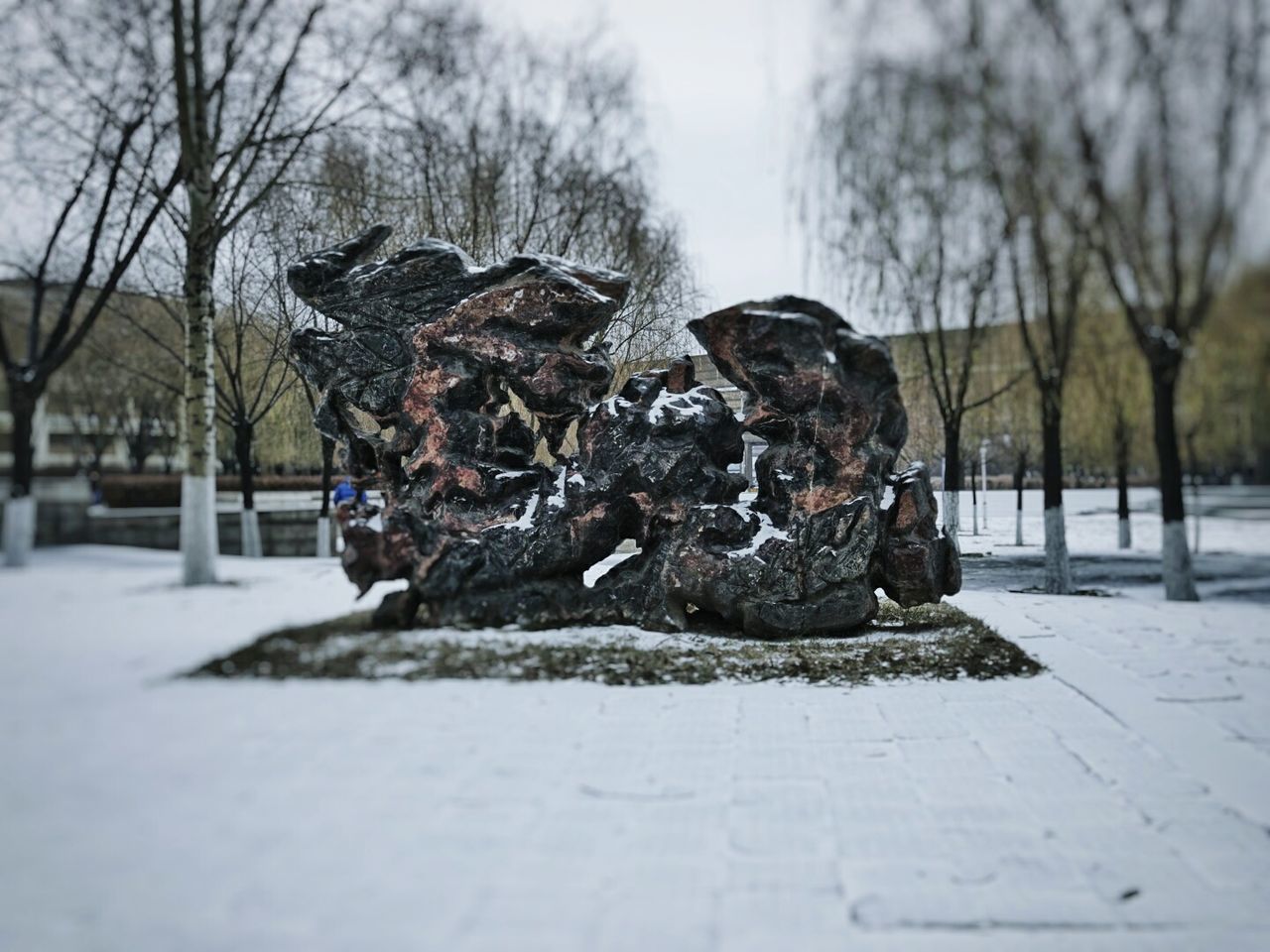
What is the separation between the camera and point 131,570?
1.84m

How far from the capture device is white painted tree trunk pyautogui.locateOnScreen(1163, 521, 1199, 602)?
1920mm

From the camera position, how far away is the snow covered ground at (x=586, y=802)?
1420 mm

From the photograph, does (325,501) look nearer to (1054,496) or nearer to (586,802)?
(586,802)

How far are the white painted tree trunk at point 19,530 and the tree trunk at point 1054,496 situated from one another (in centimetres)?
212

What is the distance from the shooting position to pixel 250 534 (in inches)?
88.6

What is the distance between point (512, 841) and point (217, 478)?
1.07 m

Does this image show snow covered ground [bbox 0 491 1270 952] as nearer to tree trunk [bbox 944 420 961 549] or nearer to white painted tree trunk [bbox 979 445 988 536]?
white painted tree trunk [bbox 979 445 988 536]

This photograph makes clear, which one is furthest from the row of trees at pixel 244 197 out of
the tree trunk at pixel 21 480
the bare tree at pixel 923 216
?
the bare tree at pixel 923 216

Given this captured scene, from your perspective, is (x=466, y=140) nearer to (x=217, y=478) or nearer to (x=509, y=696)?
(x=217, y=478)

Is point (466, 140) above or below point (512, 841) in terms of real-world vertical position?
above

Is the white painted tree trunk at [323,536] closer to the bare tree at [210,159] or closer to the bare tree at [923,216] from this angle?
Answer: the bare tree at [210,159]

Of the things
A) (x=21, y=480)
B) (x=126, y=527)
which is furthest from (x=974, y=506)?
(x=21, y=480)

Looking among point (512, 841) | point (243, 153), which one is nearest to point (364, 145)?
point (243, 153)

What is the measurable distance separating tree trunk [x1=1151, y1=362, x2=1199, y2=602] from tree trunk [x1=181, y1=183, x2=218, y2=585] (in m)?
2.01
